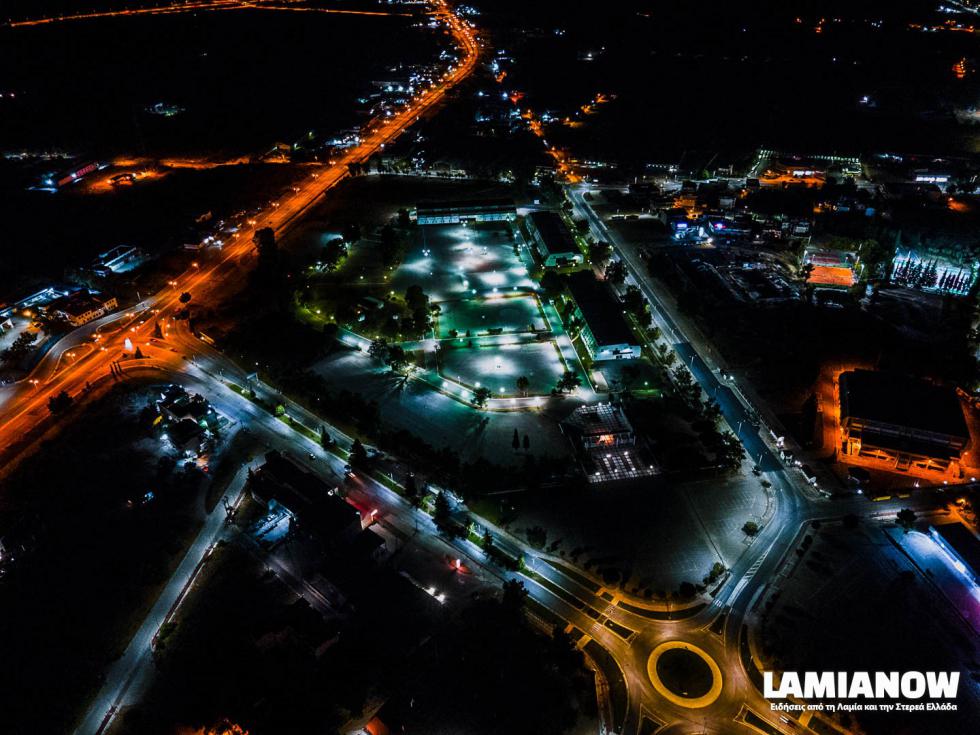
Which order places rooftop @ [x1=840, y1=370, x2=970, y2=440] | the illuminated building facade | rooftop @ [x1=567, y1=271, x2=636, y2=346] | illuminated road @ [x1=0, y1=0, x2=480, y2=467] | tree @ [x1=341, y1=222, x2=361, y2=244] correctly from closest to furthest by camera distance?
rooftop @ [x1=840, y1=370, x2=970, y2=440], illuminated road @ [x1=0, y1=0, x2=480, y2=467], rooftop @ [x1=567, y1=271, x2=636, y2=346], the illuminated building facade, tree @ [x1=341, y1=222, x2=361, y2=244]

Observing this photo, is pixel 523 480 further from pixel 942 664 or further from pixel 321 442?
pixel 942 664

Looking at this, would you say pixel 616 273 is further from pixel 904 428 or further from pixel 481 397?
pixel 904 428

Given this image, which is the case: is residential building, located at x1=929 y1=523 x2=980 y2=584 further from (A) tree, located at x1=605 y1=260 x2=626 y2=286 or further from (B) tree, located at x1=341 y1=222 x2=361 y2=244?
(B) tree, located at x1=341 y1=222 x2=361 y2=244

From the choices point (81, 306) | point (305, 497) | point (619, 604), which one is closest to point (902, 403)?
point (619, 604)

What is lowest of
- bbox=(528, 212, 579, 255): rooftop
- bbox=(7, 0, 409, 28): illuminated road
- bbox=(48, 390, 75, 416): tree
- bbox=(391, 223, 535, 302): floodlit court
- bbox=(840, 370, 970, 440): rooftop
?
bbox=(391, 223, 535, 302): floodlit court

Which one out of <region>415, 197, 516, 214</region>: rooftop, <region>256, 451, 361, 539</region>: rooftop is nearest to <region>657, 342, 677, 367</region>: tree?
<region>256, 451, 361, 539</region>: rooftop

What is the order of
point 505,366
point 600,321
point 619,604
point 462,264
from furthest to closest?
point 462,264 → point 600,321 → point 505,366 → point 619,604
